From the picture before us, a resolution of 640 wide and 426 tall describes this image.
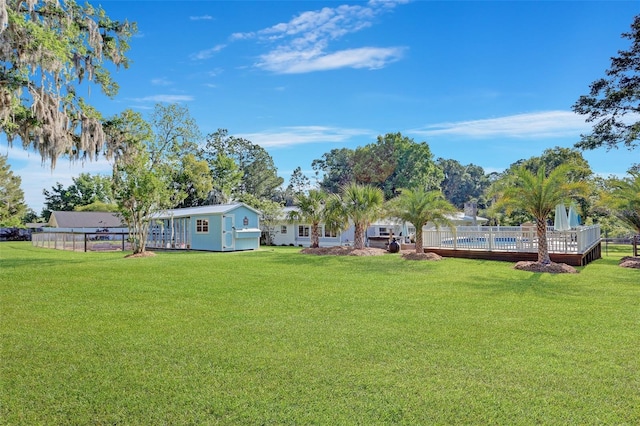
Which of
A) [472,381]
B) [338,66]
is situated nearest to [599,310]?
[472,381]

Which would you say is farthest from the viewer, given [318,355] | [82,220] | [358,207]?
[82,220]

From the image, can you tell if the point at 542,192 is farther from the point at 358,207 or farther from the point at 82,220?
the point at 82,220

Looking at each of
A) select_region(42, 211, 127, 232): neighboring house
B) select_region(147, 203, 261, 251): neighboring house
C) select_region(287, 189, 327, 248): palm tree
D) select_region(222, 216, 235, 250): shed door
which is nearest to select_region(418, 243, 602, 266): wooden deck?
select_region(287, 189, 327, 248): palm tree

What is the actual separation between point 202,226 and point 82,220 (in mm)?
21164

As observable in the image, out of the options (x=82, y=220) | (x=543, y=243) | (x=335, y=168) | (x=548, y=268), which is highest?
A: (x=335, y=168)

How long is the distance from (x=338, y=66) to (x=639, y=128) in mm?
14478

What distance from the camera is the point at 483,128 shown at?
984 inches

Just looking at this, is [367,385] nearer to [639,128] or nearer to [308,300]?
[308,300]

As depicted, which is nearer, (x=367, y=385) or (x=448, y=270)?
(x=367, y=385)

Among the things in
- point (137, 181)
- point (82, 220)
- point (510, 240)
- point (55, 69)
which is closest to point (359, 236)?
point (510, 240)

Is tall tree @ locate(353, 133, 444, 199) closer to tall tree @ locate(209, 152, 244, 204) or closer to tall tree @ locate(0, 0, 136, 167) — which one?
tall tree @ locate(209, 152, 244, 204)

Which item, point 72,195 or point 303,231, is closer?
point 303,231

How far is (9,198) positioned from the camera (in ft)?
156

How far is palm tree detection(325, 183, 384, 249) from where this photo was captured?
1995 cm
